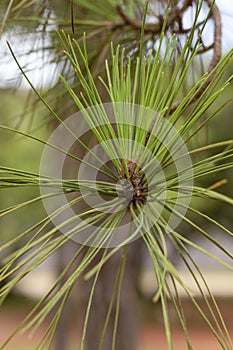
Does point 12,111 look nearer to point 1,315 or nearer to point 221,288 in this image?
point 221,288

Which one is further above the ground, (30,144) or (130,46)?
(30,144)

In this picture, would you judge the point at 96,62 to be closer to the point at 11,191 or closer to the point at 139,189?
the point at 139,189

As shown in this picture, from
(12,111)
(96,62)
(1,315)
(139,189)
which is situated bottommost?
(1,315)

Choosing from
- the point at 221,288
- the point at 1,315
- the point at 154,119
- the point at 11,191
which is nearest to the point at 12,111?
the point at 11,191

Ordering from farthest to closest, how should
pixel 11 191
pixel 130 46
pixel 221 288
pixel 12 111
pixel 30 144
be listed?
pixel 221 288, pixel 30 144, pixel 11 191, pixel 12 111, pixel 130 46

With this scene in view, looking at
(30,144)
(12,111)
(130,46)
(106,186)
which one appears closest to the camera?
(106,186)

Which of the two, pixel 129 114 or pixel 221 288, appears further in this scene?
pixel 221 288
